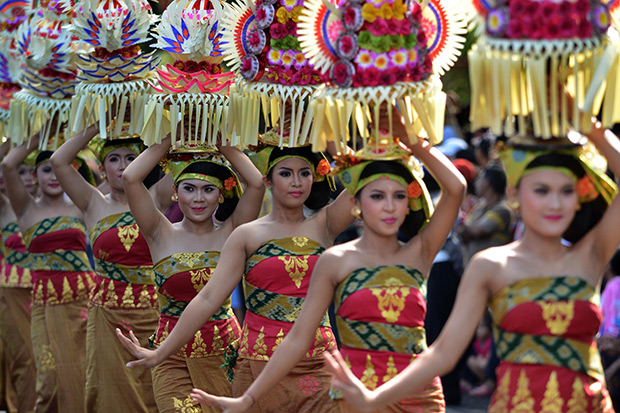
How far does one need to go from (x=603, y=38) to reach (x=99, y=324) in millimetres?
4270

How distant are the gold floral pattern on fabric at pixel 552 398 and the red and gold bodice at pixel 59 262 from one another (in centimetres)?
484

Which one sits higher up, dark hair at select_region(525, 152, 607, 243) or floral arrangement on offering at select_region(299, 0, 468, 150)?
floral arrangement on offering at select_region(299, 0, 468, 150)

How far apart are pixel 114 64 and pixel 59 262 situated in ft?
6.59

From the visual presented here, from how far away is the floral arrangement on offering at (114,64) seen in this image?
658cm

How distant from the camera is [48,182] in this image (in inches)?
322

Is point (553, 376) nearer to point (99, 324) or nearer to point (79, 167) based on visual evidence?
point (99, 324)

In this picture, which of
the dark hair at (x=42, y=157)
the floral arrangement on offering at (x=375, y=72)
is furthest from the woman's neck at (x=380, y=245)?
the dark hair at (x=42, y=157)

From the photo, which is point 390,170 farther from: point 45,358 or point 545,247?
point 45,358

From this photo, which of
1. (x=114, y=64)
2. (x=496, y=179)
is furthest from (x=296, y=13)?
(x=496, y=179)

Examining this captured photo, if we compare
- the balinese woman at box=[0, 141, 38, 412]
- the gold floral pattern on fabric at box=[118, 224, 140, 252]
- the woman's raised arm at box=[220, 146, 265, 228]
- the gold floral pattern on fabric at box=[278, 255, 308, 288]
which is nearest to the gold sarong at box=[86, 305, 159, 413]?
the gold floral pattern on fabric at box=[118, 224, 140, 252]

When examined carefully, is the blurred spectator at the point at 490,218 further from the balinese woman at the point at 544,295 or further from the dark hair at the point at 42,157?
the balinese woman at the point at 544,295

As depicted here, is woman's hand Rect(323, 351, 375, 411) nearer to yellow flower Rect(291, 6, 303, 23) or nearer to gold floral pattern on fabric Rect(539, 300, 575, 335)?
gold floral pattern on fabric Rect(539, 300, 575, 335)

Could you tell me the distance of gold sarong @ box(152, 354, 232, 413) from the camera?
5.86m

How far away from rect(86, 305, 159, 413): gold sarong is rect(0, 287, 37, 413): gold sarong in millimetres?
2170
